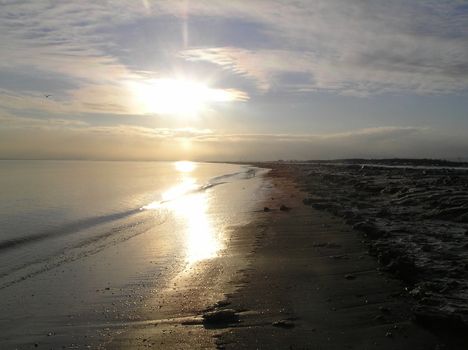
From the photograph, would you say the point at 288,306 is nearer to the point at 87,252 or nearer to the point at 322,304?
the point at 322,304

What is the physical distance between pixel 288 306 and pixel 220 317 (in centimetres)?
122

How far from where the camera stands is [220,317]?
6.68m

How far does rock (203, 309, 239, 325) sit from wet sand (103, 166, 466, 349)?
16mm

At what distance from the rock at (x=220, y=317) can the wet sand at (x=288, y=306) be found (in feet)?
0.05

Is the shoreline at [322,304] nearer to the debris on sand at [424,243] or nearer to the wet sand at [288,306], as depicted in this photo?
the wet sand at [288,306]

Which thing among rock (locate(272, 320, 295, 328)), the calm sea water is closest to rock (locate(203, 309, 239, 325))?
rock (locate(272, 320, 295, 328))

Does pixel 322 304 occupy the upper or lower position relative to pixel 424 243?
lower

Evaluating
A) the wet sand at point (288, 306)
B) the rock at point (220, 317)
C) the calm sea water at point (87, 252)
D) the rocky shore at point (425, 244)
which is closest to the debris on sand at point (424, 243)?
the rocky shore at point (425, 244)

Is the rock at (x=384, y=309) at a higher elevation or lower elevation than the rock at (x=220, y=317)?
higher

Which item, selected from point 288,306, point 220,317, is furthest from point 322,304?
point 220,317

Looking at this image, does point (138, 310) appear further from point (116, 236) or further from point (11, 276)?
point (116, 236)

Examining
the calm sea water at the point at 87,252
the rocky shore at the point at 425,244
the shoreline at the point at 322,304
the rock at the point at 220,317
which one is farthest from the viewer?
the calm sea water at the point at 87,252

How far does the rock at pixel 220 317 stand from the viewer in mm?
6605

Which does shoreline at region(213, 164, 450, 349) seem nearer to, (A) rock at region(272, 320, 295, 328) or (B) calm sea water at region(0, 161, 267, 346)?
(A) rock at region(272, 320, 295, 328)
